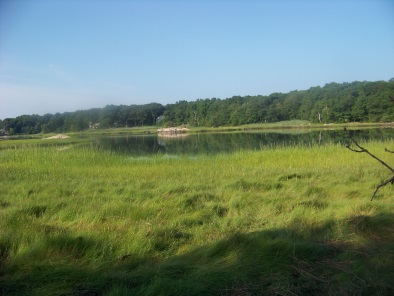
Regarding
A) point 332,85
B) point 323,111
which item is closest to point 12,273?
point 323,111

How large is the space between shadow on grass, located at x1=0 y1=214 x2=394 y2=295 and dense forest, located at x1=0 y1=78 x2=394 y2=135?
5427 centimetres

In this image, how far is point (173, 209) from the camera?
5.33 metres

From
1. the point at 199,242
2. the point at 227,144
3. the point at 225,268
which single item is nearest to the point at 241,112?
the point at 227,144

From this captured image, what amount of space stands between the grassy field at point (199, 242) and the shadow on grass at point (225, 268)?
10 millimetres

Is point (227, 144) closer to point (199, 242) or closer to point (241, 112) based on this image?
point (199, 242)

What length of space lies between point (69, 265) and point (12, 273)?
19.6 inches

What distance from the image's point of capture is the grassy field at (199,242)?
272 centimetres

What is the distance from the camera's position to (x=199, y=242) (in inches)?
153

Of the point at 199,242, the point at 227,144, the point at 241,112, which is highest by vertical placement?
the point at 241,112

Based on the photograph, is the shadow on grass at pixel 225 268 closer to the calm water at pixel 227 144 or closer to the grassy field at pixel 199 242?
the grassy field at pixel 199 242

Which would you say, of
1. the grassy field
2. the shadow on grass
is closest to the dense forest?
the grassy field

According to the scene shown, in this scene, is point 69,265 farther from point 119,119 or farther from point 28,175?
point 119,119

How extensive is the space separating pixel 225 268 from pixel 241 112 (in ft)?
290

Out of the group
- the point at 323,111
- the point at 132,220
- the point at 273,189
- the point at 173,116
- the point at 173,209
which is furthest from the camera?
the point at 173,116
